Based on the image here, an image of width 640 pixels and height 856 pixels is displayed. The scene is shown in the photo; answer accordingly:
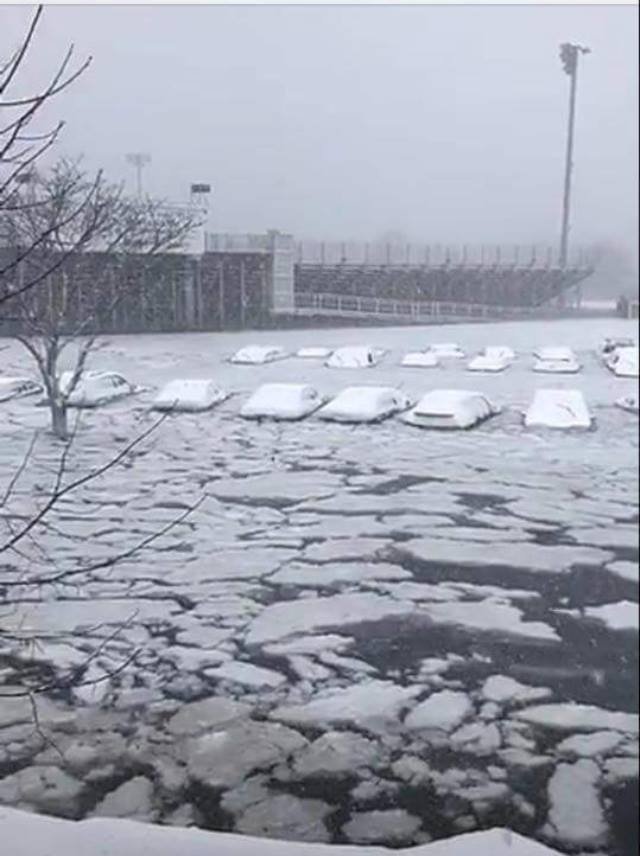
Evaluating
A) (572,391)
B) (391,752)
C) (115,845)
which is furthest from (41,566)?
(572,391)

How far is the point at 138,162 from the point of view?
53.5 inches

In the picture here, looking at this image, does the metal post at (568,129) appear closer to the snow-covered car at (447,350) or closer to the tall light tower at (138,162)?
the snow-covered car at (447,350)

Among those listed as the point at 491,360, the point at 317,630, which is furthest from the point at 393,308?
the point at 317,630

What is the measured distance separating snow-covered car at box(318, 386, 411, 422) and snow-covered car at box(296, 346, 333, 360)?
34 cm

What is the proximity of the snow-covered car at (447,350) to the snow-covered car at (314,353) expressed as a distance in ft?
0.99

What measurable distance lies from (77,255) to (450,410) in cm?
187

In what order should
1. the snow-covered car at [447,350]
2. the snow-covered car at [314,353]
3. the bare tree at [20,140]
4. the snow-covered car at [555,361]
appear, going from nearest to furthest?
1. the bare tree at [20,140]
2. the snow-covered car at [314,353]
3. the snow-covered car at [447,350]
4. the snow-covered car at [555,361]

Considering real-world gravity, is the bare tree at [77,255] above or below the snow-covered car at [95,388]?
above

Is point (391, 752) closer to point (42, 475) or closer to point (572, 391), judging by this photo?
point (42, 475)

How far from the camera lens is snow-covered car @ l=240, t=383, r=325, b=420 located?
219cm

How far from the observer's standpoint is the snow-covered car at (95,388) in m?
1.40

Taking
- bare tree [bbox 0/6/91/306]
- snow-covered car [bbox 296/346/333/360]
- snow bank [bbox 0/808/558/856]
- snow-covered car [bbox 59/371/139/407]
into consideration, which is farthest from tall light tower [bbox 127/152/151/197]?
snow bank [bbox 0/808/558/856]

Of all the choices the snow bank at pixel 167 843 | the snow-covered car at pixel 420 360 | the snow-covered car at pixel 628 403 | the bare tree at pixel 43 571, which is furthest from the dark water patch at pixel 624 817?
the snow-covered car at pixel 628 403

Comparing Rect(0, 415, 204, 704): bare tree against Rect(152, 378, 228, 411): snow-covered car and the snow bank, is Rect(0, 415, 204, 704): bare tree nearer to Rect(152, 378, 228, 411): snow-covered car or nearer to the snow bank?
Rect(152, 378, 228, 411): snow-covered car
